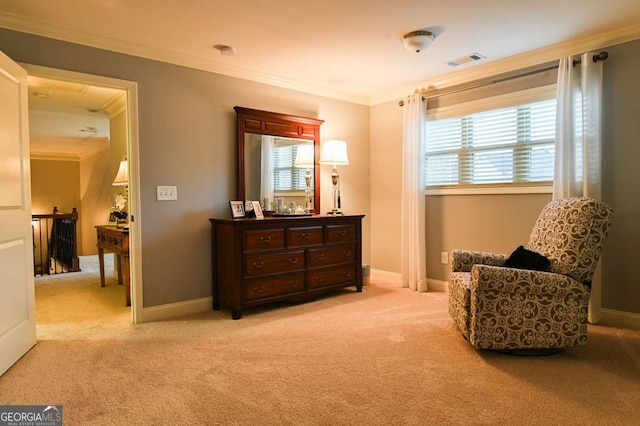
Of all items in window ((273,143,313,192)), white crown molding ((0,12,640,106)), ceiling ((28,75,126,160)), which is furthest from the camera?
ceiling ((28,75,126,160))

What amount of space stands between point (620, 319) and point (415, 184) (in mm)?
2287

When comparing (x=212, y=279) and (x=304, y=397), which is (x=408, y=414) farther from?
(x=212, y=279)

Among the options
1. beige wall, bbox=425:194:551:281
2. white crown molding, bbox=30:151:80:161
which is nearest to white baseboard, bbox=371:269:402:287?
beige wall, bbox=425:194:551:281

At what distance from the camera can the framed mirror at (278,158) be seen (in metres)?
4.07

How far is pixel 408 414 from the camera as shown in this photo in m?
1.95

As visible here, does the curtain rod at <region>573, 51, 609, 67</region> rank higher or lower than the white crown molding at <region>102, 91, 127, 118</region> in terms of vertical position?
lower

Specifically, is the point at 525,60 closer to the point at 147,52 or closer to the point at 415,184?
the point at 415,184

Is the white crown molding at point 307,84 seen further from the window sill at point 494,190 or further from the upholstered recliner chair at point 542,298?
the upholstered recliner chair at point 542,298

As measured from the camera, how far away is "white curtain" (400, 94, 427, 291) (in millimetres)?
4609

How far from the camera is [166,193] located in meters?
3.59

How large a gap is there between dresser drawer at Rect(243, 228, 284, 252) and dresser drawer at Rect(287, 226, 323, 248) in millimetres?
119

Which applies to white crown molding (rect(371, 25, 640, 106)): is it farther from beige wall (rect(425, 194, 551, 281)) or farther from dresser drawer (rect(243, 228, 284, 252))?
dresser drawer (rect(243, 228, 284, 252))

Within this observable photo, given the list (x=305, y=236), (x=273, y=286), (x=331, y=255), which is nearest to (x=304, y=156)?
(x=305, y=236)

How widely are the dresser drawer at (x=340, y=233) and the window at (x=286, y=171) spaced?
0.66m
